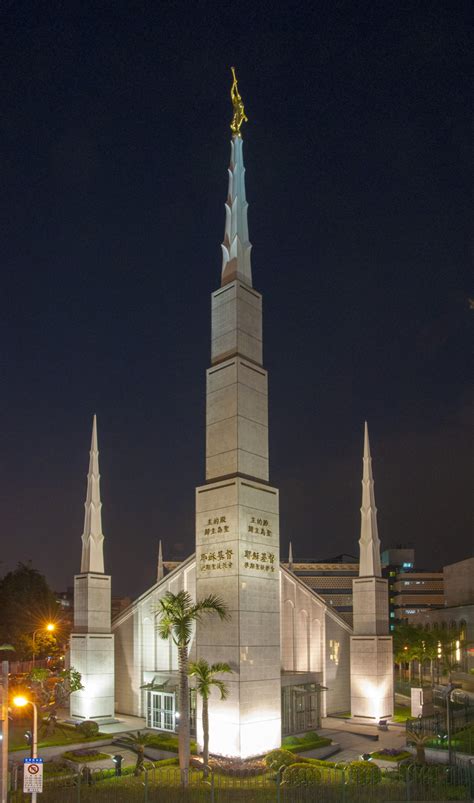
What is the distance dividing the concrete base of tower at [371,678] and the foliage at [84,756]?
64.8 ft

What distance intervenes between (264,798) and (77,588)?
31.8 metres

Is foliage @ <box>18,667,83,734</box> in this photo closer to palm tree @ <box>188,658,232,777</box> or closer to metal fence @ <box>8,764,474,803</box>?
palm tree @ <box>188,658,232,777</box>

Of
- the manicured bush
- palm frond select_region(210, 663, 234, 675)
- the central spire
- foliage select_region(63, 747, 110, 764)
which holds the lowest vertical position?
foliage select_region(63, 747, 110, 764)

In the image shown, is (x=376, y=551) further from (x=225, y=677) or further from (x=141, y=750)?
(x=141, y=750)

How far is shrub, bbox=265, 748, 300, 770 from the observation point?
118 ft

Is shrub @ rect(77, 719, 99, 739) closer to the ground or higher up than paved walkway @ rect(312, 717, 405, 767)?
higher up

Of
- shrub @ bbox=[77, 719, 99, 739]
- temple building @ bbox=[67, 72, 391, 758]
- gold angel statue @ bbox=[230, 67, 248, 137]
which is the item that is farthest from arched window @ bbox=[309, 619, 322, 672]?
gold angel statue @ bbox=[230, 67, 248, 137]

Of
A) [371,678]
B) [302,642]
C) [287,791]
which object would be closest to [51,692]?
[302,642]

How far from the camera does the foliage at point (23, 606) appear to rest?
9038cm

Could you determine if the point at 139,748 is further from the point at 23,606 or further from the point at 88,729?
the point at 23,606

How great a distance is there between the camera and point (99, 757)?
4078cm

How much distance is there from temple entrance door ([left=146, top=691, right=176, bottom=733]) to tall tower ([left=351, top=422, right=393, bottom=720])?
12.6m

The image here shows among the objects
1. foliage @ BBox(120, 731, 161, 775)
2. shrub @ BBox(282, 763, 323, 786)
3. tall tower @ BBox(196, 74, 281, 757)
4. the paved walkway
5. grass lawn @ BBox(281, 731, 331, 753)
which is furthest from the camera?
the paved walkway

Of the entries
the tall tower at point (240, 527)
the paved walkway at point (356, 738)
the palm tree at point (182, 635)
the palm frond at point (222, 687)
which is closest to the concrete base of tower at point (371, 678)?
the paved walkway at point (356, 738)
